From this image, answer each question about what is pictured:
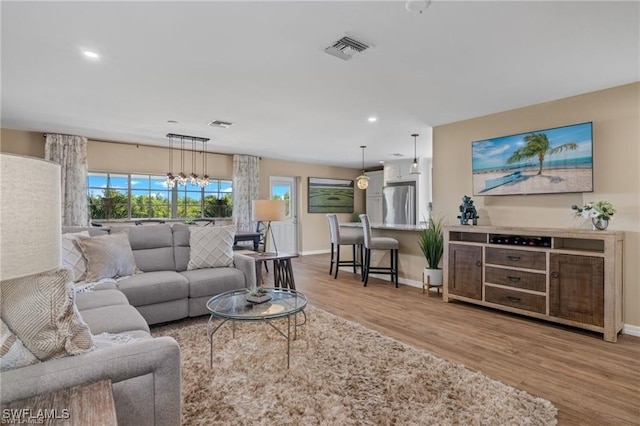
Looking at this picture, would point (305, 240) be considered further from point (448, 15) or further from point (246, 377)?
point (448, 15)

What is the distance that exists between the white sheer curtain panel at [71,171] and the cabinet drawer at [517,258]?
20.1ft

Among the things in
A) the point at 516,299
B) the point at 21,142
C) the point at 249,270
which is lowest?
the point at 516,299

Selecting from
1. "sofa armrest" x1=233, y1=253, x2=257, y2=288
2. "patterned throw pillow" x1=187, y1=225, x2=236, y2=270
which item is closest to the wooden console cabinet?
"sofa armrest" x1=233, y1=253, x2=257, y2=288

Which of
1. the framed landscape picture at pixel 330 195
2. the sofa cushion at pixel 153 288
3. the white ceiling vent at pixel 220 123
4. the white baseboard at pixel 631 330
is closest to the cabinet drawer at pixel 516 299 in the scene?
the white baseboard at pixel 631 330

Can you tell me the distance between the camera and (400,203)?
782cm

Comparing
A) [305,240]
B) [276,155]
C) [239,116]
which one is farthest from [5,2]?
[305,240]

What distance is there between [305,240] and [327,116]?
4.64m

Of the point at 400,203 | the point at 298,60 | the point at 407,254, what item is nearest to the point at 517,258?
the point at 407,254

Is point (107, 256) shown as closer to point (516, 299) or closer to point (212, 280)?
point (212, 280)

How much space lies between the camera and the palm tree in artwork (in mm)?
3535

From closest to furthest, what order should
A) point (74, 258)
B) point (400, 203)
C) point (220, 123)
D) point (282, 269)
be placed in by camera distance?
point (74, 258)
point (282, 269)
point (220, 123)
point (400, 203)

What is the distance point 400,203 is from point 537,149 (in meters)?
4.19

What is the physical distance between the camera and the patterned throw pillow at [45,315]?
44.9 inches

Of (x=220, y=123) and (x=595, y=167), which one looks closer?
(x=595, y=167)
